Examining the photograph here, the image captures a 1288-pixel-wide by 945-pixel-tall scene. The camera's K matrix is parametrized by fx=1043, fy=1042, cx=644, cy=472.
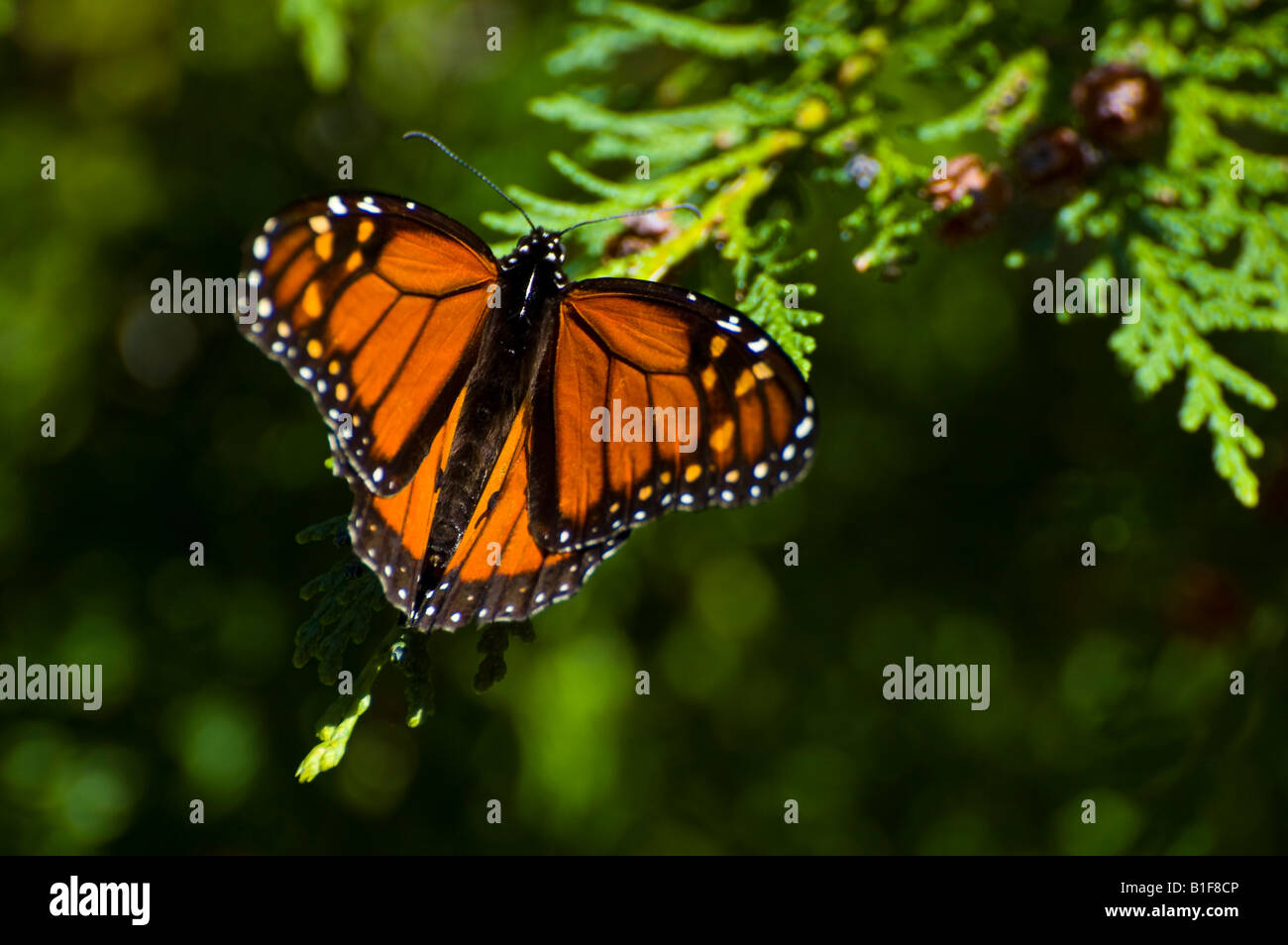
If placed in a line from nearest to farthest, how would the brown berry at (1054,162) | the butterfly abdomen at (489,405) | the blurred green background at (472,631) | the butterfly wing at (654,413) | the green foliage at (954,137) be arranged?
1. the butterfly wing at (654,413)
2. the butterfly abdomen at (489,405)
3. the green foliage at (954,137)
4. the brown berry at (1054,162)
5. the blurred green background at (472,631)

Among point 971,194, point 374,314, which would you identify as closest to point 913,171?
point 971,194

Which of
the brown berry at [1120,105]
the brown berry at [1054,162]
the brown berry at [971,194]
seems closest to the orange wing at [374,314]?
the brown berry at [971,194]

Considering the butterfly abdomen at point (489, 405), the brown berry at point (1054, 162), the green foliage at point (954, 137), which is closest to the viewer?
the butterfly abdomen at point (489, 405)

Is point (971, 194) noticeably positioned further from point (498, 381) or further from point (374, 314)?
point (374, 314)

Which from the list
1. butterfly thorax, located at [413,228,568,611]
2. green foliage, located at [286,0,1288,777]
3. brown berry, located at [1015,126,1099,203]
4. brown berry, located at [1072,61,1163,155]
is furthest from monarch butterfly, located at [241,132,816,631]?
brown berry, located at [1072,61,1163,155]

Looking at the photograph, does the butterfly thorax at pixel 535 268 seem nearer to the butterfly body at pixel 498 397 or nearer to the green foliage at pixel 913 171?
the butterfly body at pixel 498 397

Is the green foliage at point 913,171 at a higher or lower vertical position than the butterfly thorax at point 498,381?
higher

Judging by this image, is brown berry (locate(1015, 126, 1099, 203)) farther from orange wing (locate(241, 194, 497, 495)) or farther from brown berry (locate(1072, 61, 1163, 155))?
orange wing (locate(241, 194, 497, 495))

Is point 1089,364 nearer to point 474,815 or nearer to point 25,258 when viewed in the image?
point 474,815
